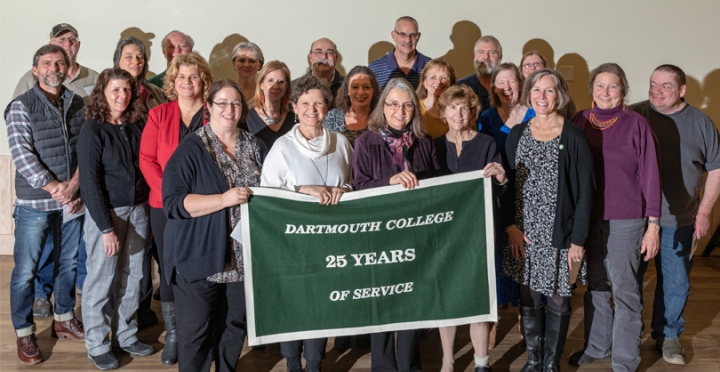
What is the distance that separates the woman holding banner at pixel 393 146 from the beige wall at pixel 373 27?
2693 mm

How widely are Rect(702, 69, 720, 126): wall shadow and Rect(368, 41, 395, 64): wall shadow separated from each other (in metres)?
2.71

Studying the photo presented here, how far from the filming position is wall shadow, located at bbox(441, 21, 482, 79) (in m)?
6.02

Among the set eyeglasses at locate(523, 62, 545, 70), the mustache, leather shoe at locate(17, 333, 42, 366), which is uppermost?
the mustache

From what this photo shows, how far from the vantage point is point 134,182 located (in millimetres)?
3781

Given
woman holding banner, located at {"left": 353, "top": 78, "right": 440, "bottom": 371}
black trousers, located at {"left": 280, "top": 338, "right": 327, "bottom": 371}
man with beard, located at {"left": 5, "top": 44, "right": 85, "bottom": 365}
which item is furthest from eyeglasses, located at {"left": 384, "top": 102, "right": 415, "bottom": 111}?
man with beard, located at {"left": 5, "top": 44, "right": 85, "bottom": 365}

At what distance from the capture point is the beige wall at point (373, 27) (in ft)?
19.6

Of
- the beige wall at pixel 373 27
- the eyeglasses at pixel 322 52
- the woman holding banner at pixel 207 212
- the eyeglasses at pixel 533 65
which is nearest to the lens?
the woman holding banner at pixel 207 212

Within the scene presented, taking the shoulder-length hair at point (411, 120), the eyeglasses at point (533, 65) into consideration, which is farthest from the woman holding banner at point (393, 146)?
the eyeglasses at point (533, 65)

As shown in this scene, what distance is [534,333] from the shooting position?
145 inches

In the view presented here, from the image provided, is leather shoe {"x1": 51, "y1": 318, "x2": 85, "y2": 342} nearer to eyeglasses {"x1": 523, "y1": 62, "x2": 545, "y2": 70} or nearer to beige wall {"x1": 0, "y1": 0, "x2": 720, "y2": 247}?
beige wall {"x1": 0, "y1": 0, "x2": 720, "y2": 247}

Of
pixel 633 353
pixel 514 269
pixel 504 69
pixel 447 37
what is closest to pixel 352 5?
pixel 447 37

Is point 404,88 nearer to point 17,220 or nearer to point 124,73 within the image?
point 124,73

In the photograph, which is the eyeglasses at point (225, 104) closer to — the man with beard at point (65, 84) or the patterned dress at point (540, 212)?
the patterned dress at point (540, 212)

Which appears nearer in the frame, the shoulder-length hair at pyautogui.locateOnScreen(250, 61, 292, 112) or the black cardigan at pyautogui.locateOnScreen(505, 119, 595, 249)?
the black cardigan at pyautogui.locateOnScreen(505, 119, 595, 249)
